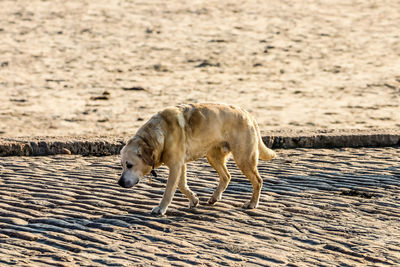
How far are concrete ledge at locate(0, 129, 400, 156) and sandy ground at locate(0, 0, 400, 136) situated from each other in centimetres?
149

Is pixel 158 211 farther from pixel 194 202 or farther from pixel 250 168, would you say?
pixel 250 168

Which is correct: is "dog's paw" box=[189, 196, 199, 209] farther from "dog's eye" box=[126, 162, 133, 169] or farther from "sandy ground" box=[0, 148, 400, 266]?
"dog's eye" box=[126, 162, 133, 169]

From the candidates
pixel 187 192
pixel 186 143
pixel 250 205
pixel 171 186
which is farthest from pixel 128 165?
pixel 250 205

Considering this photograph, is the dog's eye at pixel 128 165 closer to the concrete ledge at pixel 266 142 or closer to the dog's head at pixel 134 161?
the dog's head at pixel 134 161

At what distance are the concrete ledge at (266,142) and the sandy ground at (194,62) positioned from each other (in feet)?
4.89

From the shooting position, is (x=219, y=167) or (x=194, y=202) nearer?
(x=194, y=202)

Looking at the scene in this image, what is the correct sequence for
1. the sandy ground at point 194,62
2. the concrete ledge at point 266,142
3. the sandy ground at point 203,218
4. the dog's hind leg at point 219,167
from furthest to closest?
the sandy ground at point 194,62 < the concrete ledge at point 266,142 < the dog's hind leg at point 219,167 < the sandy ground at point 203,218

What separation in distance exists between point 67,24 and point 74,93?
5.43 m

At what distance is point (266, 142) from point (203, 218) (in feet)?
12.1

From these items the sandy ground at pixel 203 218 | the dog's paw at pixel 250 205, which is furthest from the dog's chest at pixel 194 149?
the dog's paw at pixel 250 205

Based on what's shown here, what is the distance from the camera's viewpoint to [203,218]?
679 centimetres

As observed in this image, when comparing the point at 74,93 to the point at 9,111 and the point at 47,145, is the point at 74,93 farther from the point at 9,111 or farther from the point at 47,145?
the point at 47,145

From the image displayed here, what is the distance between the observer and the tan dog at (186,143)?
6.75 meters

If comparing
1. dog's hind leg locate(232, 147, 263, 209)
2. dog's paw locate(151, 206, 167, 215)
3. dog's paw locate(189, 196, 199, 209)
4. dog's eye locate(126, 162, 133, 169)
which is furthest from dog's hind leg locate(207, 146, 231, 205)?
dog's eye locate(126, 162, 133, 169)
